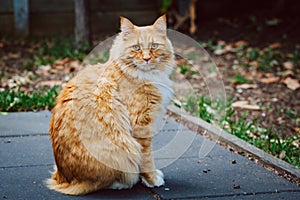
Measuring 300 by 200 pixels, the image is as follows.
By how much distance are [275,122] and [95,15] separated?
5312mm

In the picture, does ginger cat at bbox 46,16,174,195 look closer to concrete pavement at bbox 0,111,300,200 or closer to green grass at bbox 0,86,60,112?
concrete pavement at bbox 0,111,300,200

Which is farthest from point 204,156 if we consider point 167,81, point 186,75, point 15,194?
point 186,75

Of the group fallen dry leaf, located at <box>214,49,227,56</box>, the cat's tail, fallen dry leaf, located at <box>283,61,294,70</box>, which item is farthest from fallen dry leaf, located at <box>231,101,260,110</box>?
the cat's tail

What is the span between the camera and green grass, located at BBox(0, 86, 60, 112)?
5.75m

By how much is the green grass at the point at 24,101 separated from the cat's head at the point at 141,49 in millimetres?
2481

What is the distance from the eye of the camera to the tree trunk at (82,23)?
796 centimetres

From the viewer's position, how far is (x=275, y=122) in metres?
5.64

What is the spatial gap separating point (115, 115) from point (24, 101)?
267 centimetres

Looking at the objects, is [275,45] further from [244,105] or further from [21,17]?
[21,17]

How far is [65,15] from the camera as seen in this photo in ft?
32.2

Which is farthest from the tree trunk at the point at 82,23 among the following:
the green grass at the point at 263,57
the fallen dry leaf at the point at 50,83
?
the green grass at the point at 263,57

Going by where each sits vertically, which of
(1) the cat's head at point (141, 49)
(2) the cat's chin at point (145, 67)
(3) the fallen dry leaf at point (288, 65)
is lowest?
(3) the fallen dry leaf at point (288, 65)

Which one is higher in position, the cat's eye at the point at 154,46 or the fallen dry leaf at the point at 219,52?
the cat's eye at the point at 154,46

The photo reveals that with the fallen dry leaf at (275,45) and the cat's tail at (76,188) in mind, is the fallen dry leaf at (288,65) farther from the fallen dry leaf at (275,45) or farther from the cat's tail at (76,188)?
the cat's tail at (76,188)
